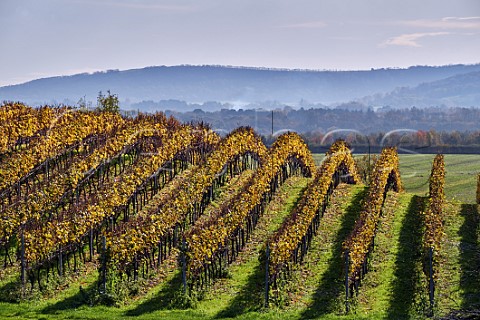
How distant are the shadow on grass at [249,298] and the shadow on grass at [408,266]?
16.0ft

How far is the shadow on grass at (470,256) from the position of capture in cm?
2947

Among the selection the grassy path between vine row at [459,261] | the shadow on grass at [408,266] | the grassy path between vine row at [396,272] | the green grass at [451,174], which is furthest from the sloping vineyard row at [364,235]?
the green grass at [451,174]

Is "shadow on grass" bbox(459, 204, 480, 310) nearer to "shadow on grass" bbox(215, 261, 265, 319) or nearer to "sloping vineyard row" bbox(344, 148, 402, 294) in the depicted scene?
"sloping vineyard row" bbox(344, 148, 402, 294)

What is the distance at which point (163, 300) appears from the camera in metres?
29.0

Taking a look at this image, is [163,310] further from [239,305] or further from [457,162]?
[457,162]

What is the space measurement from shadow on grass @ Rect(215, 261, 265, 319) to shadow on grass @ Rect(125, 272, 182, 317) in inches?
83.5

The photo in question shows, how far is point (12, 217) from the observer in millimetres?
33000

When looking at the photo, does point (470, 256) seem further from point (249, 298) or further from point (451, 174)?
point (451, 174)

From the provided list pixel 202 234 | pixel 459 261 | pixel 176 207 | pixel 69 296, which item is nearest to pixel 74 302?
pixel 69 296

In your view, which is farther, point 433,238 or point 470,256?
point 470,256

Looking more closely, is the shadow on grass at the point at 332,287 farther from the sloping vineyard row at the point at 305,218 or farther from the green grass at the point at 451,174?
the green grass at the point at 451,174

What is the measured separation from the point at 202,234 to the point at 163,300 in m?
3.40

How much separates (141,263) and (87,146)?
1753 cm

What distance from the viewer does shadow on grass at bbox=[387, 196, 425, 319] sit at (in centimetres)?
2867
